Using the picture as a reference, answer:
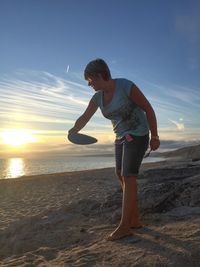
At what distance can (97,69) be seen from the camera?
4.66 metres

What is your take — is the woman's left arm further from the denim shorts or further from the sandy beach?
the sandy beach

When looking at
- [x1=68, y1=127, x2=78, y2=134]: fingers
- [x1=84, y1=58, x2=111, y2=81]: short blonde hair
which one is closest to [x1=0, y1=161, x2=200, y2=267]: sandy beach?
[x1=68, y1=127, x2=78, y2=134]: fingers

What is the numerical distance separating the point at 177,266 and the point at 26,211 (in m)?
5.72

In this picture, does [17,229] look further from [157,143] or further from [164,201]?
[157,143]

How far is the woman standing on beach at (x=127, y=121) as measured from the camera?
15.5 feet

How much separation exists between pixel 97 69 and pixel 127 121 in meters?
0.74

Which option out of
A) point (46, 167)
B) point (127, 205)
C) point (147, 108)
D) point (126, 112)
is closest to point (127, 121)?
point (126, 112)

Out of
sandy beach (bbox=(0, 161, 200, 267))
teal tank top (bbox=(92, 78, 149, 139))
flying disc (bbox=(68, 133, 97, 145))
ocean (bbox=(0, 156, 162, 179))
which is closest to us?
sandy beach (bbox=(0, 161, 200, 267))

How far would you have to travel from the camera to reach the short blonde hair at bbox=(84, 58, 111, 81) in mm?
4648

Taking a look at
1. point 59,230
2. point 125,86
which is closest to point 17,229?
point 59,230

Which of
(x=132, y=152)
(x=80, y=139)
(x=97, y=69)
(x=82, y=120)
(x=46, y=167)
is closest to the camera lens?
(x=97, y=69)

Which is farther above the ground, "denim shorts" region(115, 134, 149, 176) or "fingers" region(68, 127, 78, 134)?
"fingers" region(68, 127, 78, 134)

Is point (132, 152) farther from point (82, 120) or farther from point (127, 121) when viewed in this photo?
point (82, 120)

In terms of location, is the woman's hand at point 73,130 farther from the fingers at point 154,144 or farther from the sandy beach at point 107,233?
the sandy beach at point 107,233
